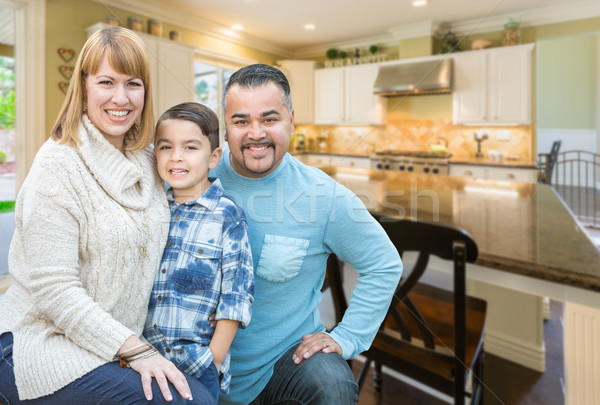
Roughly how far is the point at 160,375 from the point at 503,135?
18.4 ft

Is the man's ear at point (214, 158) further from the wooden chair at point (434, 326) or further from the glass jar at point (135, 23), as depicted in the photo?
the glass jar at point (135, 23)

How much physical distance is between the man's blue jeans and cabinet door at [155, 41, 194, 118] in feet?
12.5

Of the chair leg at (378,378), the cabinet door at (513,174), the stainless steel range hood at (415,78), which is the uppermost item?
the stainless steel range hood at (415,78)

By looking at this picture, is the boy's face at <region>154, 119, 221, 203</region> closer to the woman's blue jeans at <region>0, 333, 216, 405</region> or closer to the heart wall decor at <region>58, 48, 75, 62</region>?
the woman's blue jeans at <region>0, 333, 216, 405</region>

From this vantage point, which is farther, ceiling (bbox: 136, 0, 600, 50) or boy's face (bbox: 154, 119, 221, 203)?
ceiling (bbox: 136, 0, 600, 50)

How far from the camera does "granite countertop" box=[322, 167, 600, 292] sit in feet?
3.77

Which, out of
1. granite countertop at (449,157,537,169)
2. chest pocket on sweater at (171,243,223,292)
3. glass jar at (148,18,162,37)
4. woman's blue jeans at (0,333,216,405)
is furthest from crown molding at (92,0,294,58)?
woman's blue jeans at (0,333,216,405)

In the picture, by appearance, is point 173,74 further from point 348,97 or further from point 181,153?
point 181,153

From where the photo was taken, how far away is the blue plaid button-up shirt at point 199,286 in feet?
2.75

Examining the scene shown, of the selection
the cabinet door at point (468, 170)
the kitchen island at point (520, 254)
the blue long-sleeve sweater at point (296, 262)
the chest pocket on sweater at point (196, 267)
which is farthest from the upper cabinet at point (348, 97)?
the chest pocket on sweater at point (196, 267)

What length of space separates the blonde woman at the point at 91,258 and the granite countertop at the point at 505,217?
90 centimetres

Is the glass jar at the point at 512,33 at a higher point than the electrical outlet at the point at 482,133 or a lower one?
higher

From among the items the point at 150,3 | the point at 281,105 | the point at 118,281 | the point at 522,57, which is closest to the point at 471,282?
the point at 281,105

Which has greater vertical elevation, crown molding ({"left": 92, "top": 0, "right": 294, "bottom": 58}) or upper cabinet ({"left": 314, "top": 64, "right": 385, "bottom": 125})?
crown molding ({"left": 92, "top": 0, "right": 294, "bottom": 58})
